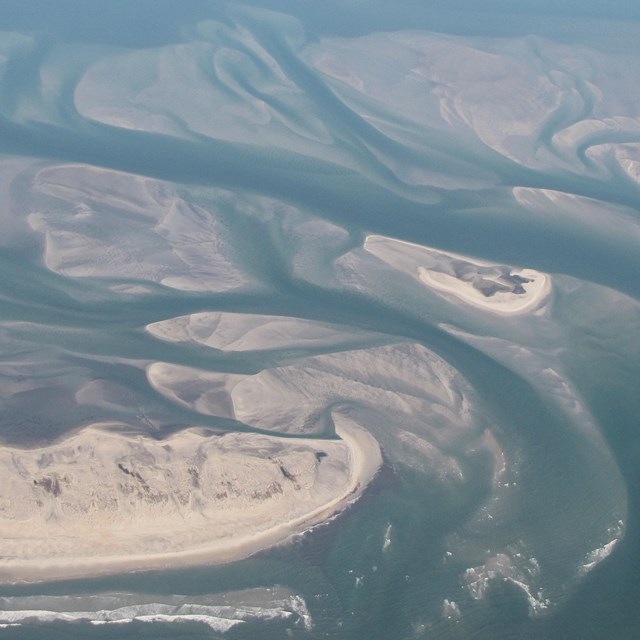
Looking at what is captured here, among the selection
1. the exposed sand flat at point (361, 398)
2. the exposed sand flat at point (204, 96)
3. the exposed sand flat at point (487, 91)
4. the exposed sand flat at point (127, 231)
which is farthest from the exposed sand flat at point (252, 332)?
the exposed sand flat at point (204, 96)

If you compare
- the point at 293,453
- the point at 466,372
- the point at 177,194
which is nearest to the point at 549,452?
the point at 466,372

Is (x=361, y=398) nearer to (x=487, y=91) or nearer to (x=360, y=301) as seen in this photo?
(x=360, y=301)

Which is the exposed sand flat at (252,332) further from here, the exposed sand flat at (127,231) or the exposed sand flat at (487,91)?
the exposed sand flat at (487,91)

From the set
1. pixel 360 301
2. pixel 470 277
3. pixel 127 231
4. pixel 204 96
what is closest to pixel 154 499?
pixel 360 301

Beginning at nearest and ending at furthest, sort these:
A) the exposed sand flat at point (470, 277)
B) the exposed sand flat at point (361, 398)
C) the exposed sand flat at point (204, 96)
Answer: the exposed sand flat at point (361, 398) < the exposed sand flat at point (470, 277) < the exposed sand flat at point (204, 96)

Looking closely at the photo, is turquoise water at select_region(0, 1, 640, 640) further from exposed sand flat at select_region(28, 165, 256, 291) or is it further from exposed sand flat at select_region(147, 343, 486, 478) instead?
exposed sand flat at select_region(147, 343, 486, 478)

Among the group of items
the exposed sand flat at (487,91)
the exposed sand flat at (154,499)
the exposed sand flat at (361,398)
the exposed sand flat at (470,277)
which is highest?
the exposed sand flat at (487,91)

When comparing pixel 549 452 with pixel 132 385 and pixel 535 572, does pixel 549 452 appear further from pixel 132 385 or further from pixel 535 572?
pixel 132 385

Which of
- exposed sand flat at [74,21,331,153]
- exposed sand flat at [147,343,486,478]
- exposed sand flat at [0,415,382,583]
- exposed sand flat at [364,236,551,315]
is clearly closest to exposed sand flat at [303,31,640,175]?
exposed sand flat at [74,21,331,153]
